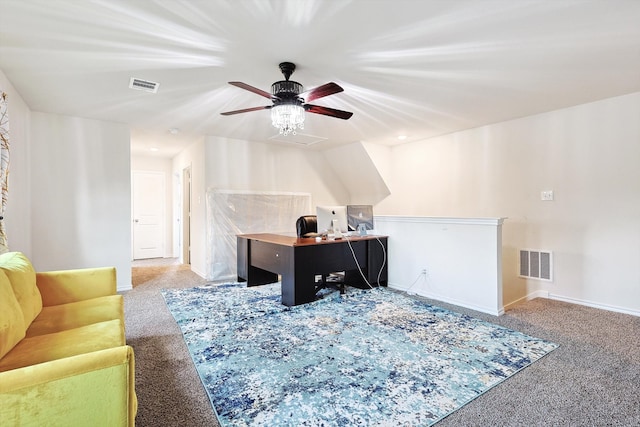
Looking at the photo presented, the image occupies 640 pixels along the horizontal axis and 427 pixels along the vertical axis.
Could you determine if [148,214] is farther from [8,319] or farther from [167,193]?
[8,319]

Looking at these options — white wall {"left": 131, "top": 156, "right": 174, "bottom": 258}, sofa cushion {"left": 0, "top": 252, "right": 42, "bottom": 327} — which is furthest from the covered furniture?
white wall {"left": 131, "top": 156, "right": 174, "bottom": 258}

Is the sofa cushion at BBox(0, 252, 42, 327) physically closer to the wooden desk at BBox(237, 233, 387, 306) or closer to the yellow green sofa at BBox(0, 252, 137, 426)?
the yellow green sofa at BBox(0, 252, 137, 426)

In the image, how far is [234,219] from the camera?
5117 millimetres

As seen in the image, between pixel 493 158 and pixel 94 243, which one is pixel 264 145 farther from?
pixel 493 158

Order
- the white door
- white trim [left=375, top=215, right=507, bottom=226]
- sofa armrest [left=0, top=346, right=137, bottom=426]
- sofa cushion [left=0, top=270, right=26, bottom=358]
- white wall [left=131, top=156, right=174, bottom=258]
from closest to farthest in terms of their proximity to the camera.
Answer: sofa armrest [left=0, top=346, right=137, bottom=426] → sofa cushion [left=0, top=270, right=26, bottom=358] → white trim [left=375, top=215, right=507, bottom=226] → the white door → white wall [left=131, top=156, right=174, bottom=258]

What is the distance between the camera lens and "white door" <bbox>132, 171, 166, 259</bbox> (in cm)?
686

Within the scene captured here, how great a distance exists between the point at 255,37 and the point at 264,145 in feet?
11.2

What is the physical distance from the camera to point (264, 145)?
5.52 meters

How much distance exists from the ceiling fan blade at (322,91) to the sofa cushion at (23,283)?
2276 millimetres

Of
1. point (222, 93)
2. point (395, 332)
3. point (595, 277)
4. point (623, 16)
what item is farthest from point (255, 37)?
point (595, 277)

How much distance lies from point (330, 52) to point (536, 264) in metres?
3.71

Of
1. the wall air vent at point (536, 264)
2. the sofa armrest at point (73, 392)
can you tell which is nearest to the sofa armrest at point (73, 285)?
the sofa armrest at point (73, 392)

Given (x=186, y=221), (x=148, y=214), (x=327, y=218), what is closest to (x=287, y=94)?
(x=327, y=218)

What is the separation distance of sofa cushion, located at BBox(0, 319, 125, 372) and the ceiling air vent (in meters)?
2.19
